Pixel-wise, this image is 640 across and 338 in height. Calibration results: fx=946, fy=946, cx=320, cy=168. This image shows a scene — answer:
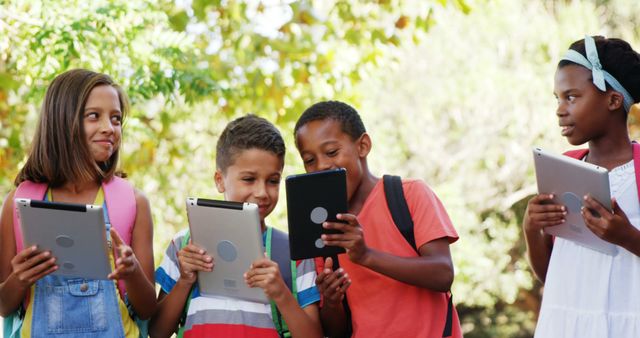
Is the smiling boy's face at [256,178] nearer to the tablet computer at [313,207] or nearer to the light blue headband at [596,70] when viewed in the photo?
the tablet computer at [313,207]

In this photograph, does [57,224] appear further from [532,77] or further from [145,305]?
[532,77]

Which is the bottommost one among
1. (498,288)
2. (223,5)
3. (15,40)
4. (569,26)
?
(498,288)

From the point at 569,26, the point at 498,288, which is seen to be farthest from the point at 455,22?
the point at 498,288

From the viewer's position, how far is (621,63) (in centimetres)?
346

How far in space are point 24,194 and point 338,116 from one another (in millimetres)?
1186

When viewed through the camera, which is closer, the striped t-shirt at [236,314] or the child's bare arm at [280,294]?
the child's bare arm at [280,294]

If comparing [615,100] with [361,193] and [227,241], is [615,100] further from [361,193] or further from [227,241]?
[227,241]

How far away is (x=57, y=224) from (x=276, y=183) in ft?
2.73

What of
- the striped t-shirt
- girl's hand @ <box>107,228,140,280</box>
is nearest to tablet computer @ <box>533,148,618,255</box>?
the striped t-shirt

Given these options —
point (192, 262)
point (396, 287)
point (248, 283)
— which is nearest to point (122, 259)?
point (192, 262)

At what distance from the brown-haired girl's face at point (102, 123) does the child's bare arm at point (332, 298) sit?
90 centimetres

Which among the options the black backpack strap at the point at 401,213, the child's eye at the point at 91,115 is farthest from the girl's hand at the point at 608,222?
the child's eye at the point at 91,115

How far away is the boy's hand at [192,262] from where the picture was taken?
3301mm

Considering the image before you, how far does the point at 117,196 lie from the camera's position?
343 centimetres
